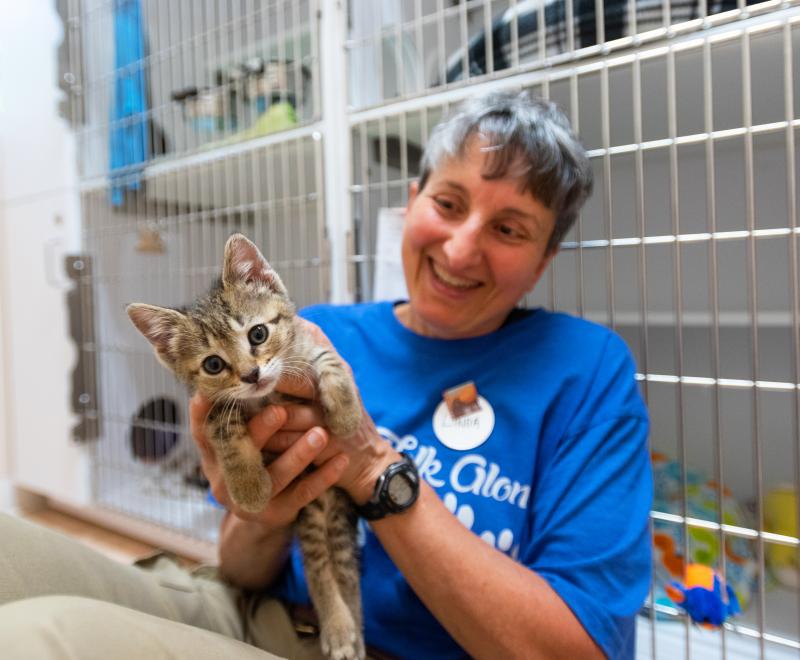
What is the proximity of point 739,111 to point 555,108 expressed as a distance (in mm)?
355

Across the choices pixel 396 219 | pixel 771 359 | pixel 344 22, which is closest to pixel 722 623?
pixel 771 359

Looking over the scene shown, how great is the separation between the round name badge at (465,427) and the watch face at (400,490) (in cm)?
12

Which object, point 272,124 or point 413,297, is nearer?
point 413,297

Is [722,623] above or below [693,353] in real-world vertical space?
below

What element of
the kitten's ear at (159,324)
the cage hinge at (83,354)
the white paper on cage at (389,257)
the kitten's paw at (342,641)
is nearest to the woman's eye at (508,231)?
the white paper on cage at (389,257)

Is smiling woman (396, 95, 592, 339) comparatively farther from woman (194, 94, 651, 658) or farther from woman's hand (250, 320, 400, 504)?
woman's hand (250, 320, 400, 504)

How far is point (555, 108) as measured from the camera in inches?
32.0

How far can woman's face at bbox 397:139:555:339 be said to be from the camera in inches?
30.1

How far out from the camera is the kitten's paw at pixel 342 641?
27.0 inches

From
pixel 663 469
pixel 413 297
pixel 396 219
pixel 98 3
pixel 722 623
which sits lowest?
pixel 722 623

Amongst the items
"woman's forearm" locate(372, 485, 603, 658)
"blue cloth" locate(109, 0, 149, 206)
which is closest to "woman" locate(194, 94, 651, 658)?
"woman's forearm" locate(372, 485, 603, 658)

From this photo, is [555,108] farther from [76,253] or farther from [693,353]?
[76,253]

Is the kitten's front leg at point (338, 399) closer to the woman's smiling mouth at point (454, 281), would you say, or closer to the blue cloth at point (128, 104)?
the woman's smiling mouth at point (454, 281)

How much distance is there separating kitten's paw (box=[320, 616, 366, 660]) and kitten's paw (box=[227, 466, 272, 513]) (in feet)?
0.66
